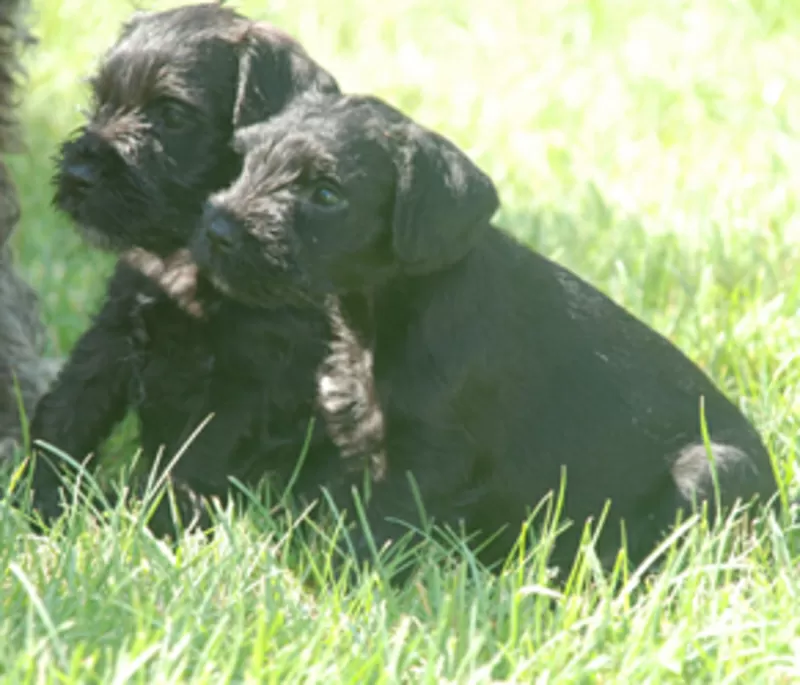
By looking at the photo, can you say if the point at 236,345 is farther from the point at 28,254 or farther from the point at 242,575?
the point at 28,254

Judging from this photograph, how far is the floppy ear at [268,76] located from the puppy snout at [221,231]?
428 mm

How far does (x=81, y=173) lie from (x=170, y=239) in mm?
289

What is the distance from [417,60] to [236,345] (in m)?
4.71

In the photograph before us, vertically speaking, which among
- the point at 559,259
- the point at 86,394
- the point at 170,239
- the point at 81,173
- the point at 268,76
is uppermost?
the point at 268,76

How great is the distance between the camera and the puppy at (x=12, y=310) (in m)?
4.33

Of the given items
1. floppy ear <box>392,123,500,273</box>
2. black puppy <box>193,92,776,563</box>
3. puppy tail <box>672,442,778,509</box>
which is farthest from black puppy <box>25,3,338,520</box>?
puppy tail <box>672,442,778,509</box>

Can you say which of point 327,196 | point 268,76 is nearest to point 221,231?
point 327,196

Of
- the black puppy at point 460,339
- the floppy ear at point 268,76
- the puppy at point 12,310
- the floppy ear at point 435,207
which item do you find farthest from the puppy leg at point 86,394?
the floppy ear at point 435,207

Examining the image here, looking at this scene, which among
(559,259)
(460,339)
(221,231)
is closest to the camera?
(221,231)

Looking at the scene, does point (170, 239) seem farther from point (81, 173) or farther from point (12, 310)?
point (12, 310)

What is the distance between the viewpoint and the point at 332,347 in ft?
12.6

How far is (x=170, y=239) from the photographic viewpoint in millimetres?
3791

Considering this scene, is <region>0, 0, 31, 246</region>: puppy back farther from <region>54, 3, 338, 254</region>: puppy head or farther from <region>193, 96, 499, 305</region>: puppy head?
<region>193, 96, 499, 305</region>: puppy head

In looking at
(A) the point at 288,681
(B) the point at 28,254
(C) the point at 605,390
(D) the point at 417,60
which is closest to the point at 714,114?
(D) the point at 417,60
